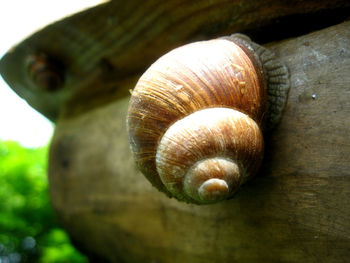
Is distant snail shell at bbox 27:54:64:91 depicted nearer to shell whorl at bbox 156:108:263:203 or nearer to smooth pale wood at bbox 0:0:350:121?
smooth pale wood at bbox 0:0:350:121

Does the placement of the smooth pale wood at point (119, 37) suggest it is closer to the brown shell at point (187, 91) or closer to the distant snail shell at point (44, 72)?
the distant snail shell at point (44, 72)

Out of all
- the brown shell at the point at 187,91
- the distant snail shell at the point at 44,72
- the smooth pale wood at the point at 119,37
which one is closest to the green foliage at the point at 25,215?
the smooth pale wood at the point at 119,37

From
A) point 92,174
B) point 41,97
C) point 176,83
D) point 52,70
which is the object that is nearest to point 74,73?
point 52,70

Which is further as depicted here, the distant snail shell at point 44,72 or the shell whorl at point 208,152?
the distant snail shell at point 44,72

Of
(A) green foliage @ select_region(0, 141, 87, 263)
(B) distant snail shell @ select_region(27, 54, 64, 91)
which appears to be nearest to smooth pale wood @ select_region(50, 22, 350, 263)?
(B) distant snail shell @ select_region(27, 54, 64, 91)

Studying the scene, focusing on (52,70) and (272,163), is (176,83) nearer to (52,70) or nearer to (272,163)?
(272,163)
